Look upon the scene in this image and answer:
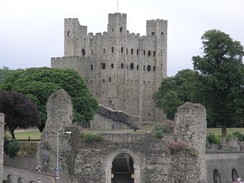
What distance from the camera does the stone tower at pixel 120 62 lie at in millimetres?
116188

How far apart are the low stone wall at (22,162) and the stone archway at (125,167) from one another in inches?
253

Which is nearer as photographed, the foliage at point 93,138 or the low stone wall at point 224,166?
the foliage at point 93,138

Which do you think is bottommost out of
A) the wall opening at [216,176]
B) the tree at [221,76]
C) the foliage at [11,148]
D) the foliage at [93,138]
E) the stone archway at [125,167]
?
the wall opening at [216,176]

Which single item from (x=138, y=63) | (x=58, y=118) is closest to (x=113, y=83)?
(x=138, y=63)

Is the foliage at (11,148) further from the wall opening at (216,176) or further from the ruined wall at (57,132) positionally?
the wall opening at (216,176)

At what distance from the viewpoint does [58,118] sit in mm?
51906

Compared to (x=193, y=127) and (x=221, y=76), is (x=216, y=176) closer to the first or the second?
(x=193, y=127)

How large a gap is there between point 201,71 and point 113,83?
3814cm

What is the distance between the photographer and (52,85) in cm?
8488

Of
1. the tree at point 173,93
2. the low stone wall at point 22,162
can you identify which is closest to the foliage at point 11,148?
the low stone wall at point 22,162

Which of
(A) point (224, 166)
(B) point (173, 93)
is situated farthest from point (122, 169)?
(B) point (173, 93)

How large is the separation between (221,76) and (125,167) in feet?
79.0

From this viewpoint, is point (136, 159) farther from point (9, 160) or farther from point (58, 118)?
point (9, 160)

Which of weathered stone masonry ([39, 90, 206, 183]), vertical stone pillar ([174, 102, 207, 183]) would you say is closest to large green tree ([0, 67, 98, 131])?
weathered stone masonry ([39, 90, 206, 183])
